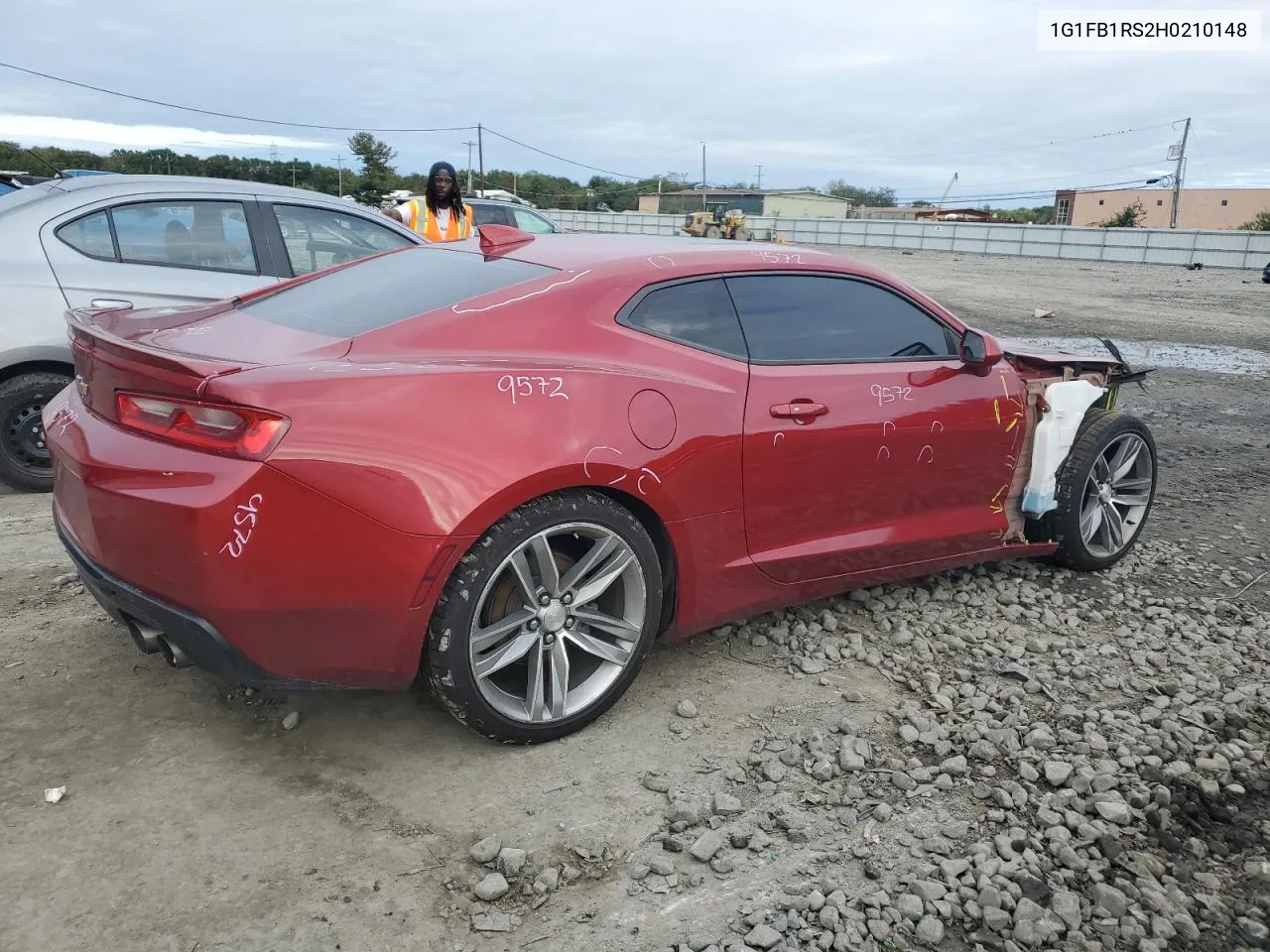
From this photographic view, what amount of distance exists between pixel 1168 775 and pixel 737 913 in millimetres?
1472

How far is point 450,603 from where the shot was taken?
8.77 ft

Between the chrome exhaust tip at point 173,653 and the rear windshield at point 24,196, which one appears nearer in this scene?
the chrome exhaust tip at point 173,653

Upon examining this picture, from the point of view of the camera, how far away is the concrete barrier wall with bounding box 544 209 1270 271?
3328 centimetres

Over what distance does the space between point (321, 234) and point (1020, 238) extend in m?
39.3

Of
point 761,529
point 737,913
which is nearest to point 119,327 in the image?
point 761,529

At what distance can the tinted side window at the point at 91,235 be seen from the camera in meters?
5.18

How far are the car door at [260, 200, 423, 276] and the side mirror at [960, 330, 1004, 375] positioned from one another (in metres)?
3.53

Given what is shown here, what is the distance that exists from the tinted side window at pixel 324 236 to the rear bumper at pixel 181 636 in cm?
362

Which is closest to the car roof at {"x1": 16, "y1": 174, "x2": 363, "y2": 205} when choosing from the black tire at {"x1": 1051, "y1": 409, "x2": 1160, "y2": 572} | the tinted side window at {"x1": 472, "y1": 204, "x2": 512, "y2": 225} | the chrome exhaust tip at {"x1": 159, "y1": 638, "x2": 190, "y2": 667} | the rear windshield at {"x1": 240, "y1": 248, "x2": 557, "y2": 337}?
the rear windshield at {"x1": 240, "y1": 248, "x2": 557, "y2": 337}

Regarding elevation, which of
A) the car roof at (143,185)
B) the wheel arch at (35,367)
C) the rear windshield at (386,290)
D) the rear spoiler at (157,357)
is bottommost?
the wheel arch at (35,367)

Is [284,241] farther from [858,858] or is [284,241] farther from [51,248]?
[858,858]

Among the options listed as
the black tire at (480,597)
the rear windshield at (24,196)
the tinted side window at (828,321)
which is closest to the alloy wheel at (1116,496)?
the tinted side window at (828,321)

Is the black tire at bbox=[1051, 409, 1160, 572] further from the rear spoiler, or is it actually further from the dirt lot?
the rear spoiler

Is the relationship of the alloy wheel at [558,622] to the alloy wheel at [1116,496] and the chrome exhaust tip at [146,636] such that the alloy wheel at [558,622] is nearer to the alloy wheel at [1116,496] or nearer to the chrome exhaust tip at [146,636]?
the chrome exhaust tip at [146,636]
